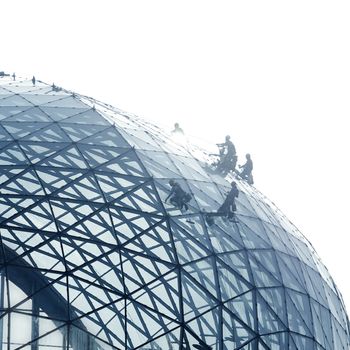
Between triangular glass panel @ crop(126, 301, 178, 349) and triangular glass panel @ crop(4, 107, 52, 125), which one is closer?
triangular glass panel @ crop(126, 301, 178, 349)

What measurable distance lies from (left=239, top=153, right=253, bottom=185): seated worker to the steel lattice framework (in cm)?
452

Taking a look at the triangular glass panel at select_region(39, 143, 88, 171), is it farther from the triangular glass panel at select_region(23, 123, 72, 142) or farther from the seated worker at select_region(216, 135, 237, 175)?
the seated worker at select_region(216, 135, 237, 175)

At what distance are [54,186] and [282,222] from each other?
38.9 feet

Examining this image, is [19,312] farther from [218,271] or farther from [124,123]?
[124,123]

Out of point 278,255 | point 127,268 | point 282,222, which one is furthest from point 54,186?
point 282,222

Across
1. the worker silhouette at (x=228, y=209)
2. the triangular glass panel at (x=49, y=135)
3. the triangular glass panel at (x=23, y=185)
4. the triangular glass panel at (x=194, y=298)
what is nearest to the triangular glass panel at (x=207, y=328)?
the triangular glass panel at (x=194, y=298)

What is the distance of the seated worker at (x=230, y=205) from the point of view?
115 feet

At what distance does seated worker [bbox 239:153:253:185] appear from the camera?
138ft

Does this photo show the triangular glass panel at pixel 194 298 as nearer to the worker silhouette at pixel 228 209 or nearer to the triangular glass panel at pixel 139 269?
the triangular glass panel at pixel 139 269

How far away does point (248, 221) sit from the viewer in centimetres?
3616

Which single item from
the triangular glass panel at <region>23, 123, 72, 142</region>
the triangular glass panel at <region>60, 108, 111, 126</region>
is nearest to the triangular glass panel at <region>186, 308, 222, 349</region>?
the triangular glass panel at <region>23, 123, 72, 142</region>

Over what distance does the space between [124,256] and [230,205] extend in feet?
20.1

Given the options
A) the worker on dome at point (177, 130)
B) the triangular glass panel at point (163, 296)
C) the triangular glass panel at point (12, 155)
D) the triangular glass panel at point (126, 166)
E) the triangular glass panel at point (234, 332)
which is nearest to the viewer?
the triangular glass panel at point (163, 296)

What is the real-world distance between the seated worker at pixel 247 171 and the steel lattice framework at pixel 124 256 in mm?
4518
